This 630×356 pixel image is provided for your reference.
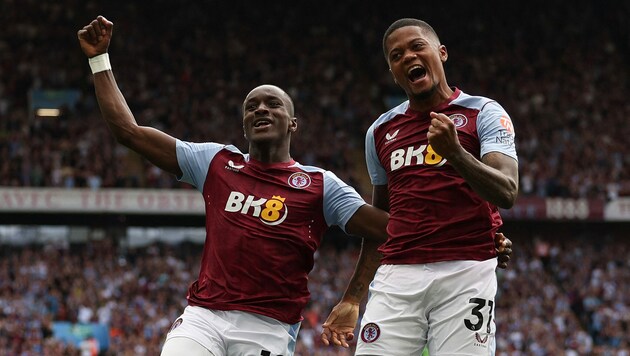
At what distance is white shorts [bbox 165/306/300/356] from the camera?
5.35 meters

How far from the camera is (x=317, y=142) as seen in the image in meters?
27.7

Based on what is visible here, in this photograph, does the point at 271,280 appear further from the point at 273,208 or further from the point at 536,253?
the point at 536,253

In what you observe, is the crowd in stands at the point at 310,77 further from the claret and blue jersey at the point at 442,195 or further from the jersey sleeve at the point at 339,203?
the claret and blue jersey at the point at 442,195

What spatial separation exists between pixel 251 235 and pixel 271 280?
28cm

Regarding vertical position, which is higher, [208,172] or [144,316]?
[208,172]

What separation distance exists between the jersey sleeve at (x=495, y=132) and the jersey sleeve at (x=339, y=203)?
1119 mm

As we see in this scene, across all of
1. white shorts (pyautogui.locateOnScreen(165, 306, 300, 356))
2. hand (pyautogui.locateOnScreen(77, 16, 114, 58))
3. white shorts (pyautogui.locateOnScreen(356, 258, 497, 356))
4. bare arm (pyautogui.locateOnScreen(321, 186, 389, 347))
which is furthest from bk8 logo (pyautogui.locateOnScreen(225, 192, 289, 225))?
hand (pyautogui.locateOnScreen(77, 16, 114, 58))

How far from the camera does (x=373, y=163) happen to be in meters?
5.49

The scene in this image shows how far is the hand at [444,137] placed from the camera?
443cm

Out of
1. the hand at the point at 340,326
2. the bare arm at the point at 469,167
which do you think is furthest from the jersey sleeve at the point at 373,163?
the bare arm at the point at 469,167

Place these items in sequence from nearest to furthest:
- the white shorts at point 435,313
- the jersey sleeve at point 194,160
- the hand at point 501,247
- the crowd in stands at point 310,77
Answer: the white shorts at point 435,313 < the hand at point 501,247 < the jersey sleeve at point 194,160 < the crowd in stands at point 310,77

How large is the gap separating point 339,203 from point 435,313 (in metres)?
1.21

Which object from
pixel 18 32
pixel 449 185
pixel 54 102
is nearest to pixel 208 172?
pixel 449 185

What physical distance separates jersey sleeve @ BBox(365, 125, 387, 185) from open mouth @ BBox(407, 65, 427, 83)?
446mm
